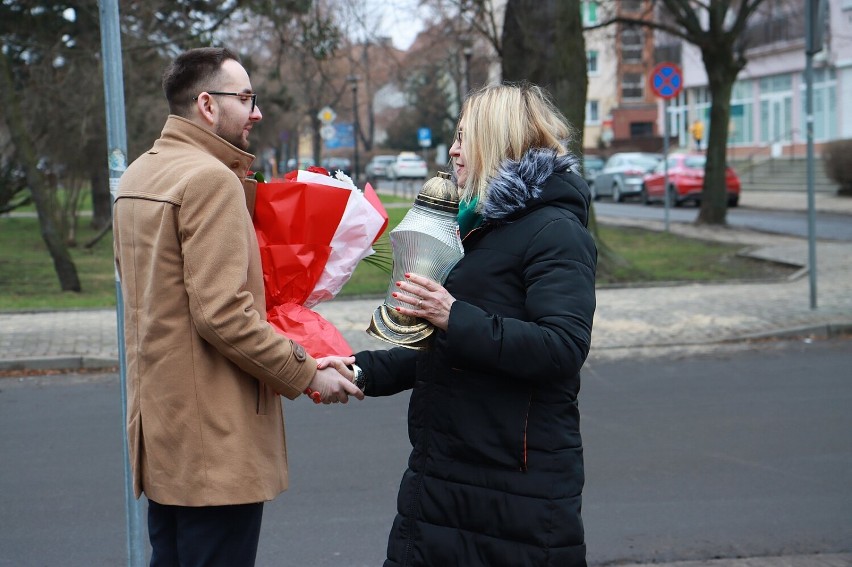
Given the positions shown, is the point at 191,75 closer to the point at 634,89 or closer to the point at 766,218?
the point at 766,218

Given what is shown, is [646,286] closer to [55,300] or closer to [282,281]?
[55,300]

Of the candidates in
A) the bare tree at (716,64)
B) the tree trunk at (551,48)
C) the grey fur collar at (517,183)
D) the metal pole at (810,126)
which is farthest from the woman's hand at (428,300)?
the bare tree at (716,64)

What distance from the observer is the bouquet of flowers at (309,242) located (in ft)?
9.46

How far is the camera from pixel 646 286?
13.8 m

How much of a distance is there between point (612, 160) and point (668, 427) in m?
32.5

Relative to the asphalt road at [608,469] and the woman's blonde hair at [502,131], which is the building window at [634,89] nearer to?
the asphalt road at [608,469]

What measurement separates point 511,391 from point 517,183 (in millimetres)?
526

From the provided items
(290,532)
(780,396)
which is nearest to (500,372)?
(290,532)

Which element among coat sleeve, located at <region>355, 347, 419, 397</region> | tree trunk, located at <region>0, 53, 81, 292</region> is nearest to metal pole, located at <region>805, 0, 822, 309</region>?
coat sleeve, located at <region>355, 347, 419, 397</region>

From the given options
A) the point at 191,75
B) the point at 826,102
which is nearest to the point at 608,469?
the point at 191,75

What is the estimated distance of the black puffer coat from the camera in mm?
2543

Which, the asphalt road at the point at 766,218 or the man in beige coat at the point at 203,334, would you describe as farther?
the asphalt road at the point at 766,218

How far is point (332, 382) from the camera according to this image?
2889 mm

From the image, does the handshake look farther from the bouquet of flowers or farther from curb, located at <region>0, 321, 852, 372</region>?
curb, located at <region>0, 321, 852, 372</region>
